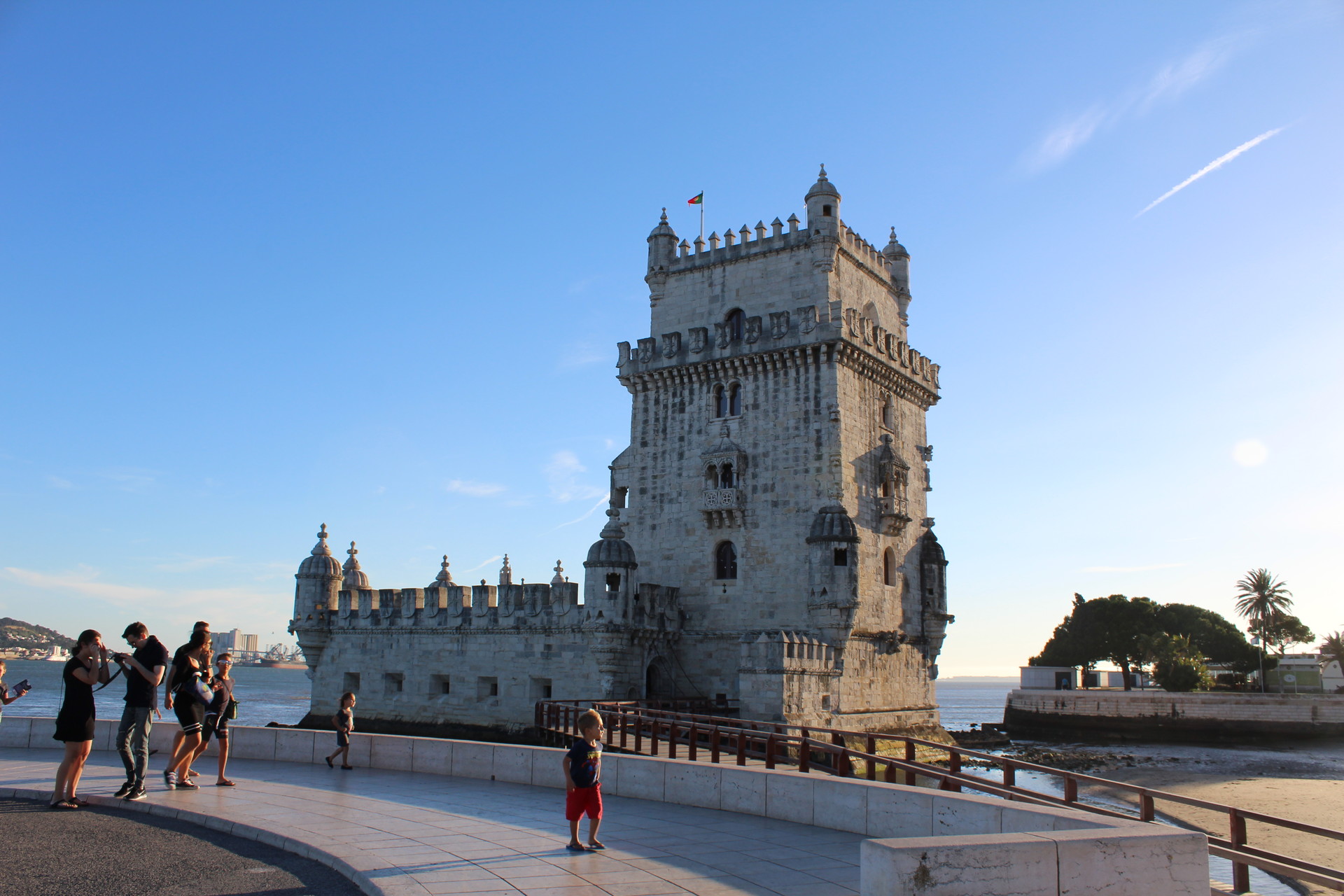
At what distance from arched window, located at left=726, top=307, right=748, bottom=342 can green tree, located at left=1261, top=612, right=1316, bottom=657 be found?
2468 inches

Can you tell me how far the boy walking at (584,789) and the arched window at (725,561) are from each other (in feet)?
72.9

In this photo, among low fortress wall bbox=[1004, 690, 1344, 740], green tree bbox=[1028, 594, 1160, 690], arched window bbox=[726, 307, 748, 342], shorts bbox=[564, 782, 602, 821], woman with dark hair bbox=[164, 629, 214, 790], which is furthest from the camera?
green tree bbox=[1028, 594, 1160, 690]

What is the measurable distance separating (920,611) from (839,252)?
13551mm

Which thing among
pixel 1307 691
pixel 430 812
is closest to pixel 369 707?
pixel 430 812

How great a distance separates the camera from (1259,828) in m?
26.5

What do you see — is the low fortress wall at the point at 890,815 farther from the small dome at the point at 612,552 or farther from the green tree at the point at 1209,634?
the green tree at the point at 1209,634

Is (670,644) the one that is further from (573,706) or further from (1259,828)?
(1259,828)

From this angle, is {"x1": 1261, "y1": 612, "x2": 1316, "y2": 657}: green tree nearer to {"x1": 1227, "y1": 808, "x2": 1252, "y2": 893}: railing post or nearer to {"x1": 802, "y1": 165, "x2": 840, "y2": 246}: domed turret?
{"x1": 802, "y1": 165, "x2": 840, "y2": 246}: domed turret

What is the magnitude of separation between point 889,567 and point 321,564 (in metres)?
22.3

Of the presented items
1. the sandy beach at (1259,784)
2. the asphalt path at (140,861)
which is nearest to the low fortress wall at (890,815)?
the asphalt path at (140,861)

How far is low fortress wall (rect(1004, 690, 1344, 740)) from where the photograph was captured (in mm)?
55469

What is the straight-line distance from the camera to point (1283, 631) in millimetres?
76000

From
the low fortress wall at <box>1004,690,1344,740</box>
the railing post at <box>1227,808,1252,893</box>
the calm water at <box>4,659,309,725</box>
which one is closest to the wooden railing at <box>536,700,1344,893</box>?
the railing post at <box>1227,808,1252,893</box>

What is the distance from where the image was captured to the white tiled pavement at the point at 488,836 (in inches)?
342
